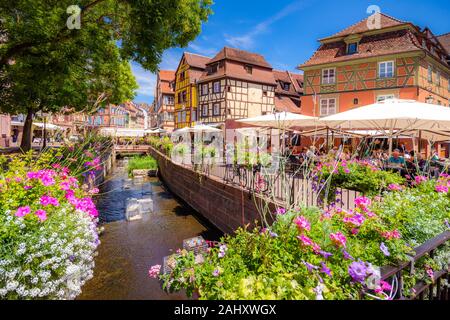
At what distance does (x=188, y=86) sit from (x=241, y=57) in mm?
7391

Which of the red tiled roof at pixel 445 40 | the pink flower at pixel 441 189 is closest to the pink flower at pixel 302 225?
the pink flower at pixel 441 189

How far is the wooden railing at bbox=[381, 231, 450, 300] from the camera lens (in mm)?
1804

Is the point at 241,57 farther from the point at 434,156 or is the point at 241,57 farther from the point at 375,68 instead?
the point at 434,156

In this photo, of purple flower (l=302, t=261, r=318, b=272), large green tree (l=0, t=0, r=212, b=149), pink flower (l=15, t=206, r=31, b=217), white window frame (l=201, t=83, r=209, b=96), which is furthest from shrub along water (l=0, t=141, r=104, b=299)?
white window frame (l=201, t=83, r=209, b=96)

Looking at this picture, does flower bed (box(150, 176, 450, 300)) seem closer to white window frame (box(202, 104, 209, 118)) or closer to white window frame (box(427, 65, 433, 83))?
white window frame (box(427, 65, 433, 83))

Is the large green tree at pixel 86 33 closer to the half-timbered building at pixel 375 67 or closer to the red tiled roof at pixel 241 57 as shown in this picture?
the half-timbered building at pixel 375 67

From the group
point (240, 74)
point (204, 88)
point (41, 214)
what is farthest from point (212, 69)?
point (41, 214)

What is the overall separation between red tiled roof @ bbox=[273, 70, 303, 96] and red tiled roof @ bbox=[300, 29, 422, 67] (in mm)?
9774

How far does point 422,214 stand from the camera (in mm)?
2701

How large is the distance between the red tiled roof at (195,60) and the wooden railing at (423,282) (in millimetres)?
31789

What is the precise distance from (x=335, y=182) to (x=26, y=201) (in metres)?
5.47

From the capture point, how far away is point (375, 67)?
19438 millimetres
